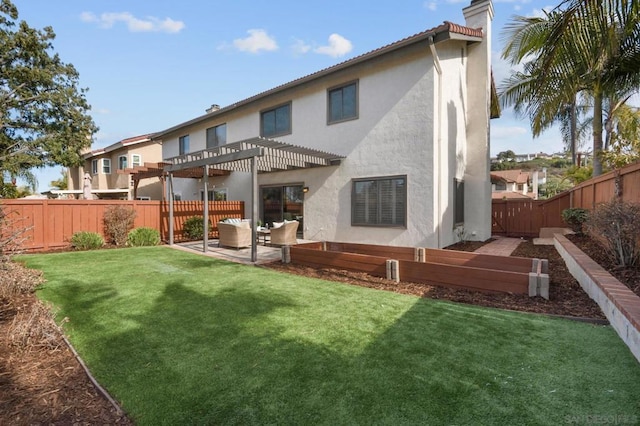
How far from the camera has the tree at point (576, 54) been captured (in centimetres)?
440

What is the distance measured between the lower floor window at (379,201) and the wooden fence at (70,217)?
750 cm

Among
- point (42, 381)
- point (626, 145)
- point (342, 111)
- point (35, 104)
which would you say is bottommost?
point (42, 381)

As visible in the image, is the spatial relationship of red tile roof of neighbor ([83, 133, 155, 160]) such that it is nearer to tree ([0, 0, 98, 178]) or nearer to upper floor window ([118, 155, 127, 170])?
upper floor window ([118, 155, 127, 170])

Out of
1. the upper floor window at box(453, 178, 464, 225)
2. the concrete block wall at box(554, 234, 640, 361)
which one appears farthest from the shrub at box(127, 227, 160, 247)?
the concrete block wall at box(554, 234, 640, 361)

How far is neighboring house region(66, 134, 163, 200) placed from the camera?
22.2m

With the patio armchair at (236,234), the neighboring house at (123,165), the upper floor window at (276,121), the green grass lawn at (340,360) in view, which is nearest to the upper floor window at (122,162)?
the neighboring house at (123,165)

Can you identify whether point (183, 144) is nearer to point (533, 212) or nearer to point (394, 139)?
point (394, 139)

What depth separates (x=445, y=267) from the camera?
5770mm

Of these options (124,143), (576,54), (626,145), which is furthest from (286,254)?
(124,143)

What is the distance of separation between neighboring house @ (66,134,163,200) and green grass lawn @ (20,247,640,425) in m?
18.6

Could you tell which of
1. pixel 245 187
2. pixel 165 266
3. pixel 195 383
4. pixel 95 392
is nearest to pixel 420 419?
pixel 195 383

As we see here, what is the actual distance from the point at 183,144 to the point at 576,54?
1793 cm

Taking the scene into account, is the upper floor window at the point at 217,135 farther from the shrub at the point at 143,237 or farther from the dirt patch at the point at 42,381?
the dirt patch at the point at 42,381

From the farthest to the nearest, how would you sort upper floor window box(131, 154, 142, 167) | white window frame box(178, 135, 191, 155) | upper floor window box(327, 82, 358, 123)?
upper floor window box(131, 154, 142, 167) < white window frame box(178, 135, 191, 155) < upper floor window box(327, 82, 358, 123)
